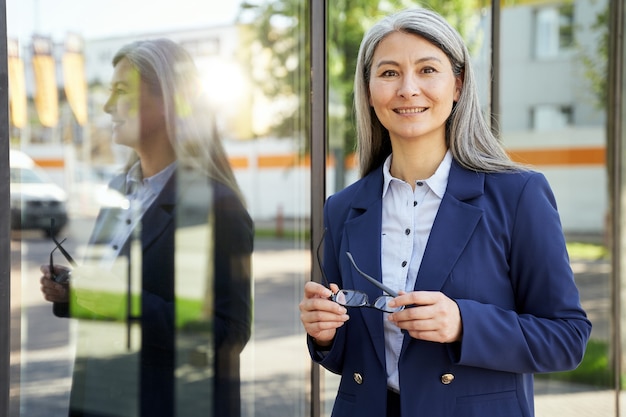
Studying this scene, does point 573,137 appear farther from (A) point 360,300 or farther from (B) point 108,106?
(A) point 360,300

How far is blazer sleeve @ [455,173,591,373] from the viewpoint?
160 centimetres

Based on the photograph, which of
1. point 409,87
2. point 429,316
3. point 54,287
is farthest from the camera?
point 54,287

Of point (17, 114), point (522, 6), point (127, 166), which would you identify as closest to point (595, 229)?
point (522, 6)

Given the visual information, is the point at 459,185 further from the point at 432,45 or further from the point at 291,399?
the point at 291,399

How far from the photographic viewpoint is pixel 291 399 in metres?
3.27

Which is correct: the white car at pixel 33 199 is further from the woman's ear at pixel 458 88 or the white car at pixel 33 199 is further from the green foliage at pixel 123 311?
the woman's ear at pixel 458 88

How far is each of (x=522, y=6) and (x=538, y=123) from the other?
1.53 metres

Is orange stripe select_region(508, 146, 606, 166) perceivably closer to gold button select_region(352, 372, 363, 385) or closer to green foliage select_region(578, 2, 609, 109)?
green foliage select_region(578, 2, 609, 109)

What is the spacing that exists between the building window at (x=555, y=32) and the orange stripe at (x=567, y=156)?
111 cm

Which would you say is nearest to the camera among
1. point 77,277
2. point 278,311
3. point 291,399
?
point 77,277

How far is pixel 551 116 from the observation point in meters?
9.02

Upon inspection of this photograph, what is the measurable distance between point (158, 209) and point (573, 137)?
22.8 ft

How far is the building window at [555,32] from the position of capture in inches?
312

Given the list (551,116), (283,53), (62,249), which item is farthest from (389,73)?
(551,116)
